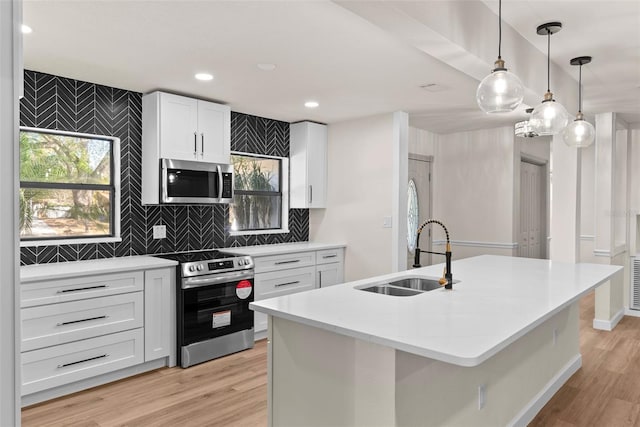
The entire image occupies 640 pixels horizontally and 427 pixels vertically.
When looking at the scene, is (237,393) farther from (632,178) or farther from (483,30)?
(632,178)

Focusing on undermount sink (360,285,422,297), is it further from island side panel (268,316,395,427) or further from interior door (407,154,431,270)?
interior door (407,154,431,270)

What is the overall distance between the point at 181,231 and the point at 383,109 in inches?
92.2

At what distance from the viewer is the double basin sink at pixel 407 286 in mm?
2621

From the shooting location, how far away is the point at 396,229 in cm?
459

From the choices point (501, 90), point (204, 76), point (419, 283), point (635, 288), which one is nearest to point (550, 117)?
point (501, 90)

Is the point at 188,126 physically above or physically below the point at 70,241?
above

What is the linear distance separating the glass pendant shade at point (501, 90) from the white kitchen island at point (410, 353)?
93cm

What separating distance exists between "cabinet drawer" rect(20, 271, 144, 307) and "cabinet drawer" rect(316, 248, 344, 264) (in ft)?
6.44

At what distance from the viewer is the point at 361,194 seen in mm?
4949

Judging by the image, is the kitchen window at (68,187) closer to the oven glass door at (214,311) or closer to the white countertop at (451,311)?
the oven glass door at (214,311)

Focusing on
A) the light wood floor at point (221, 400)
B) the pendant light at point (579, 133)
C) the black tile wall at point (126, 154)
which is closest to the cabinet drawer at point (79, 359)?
the light wood floor at point (221, 400)

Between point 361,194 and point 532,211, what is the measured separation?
127 inches

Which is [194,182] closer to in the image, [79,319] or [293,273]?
[293,273]

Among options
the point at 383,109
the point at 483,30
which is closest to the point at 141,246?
the point at 383,109
